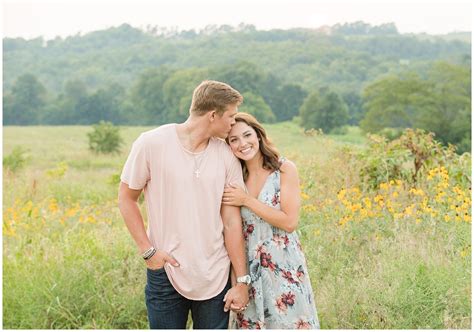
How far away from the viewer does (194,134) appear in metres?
2.83

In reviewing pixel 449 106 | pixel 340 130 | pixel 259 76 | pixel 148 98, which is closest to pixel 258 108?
pixel 340 130

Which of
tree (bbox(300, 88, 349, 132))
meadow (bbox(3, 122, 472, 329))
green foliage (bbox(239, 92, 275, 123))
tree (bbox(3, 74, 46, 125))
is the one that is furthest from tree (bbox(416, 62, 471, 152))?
meadow (bbox(3, 122, 472, 329))

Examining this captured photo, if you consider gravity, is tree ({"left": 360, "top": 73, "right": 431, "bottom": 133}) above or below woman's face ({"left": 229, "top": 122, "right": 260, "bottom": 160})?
below

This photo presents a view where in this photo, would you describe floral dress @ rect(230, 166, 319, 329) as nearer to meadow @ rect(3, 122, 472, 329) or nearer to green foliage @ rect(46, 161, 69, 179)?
meadow @ rect(3, 122, 472, 329)

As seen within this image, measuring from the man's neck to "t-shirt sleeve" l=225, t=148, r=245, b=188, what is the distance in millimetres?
123

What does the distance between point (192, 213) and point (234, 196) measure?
0.19 metres

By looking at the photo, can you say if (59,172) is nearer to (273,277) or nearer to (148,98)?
(273,277)

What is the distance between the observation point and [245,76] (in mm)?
40625

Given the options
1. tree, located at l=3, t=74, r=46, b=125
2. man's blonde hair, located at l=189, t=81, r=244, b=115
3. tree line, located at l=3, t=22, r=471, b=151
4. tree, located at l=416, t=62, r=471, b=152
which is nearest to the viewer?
man's blonde hair, located at l=189, t=81, r=244, b=115

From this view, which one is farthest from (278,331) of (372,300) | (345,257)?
(345,257)

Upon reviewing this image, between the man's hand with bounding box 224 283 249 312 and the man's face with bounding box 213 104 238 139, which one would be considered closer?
the man's face with bounding box 213 104 238 139

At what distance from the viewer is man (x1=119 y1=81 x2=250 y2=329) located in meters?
2.80

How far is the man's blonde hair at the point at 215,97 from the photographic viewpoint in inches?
110

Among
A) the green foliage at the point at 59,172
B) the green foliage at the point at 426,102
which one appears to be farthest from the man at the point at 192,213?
the green foliage at the point at 426,102
